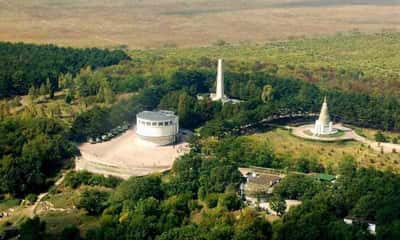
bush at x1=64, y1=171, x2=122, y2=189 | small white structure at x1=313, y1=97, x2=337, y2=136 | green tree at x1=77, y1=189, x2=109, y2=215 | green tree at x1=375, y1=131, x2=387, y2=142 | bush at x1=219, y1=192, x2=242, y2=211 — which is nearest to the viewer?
bush at x1=219, y1=192, x2=242, y2=211

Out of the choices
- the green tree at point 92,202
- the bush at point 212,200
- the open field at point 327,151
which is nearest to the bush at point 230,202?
the bush at point 212,200

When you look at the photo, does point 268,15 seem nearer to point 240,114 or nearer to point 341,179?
point 240,114

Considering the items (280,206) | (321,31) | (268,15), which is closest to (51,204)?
(280,206)

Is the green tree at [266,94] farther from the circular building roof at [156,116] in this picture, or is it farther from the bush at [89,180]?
the bush at [89,180]

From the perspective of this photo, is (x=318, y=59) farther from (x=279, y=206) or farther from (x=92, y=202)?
(x=92, y=202)

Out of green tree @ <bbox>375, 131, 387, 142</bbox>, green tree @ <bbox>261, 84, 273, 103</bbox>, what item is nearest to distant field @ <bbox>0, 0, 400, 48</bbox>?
green tree @ <bbox>261, 84, 273, 103</bbox>

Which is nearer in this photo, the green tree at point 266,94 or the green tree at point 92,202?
the green tree at point 92,202

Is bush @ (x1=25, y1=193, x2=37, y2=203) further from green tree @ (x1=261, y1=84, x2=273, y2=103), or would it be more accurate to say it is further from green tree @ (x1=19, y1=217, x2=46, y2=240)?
green tree @ (x1=261, y1=84, x2=273, y2=103)
